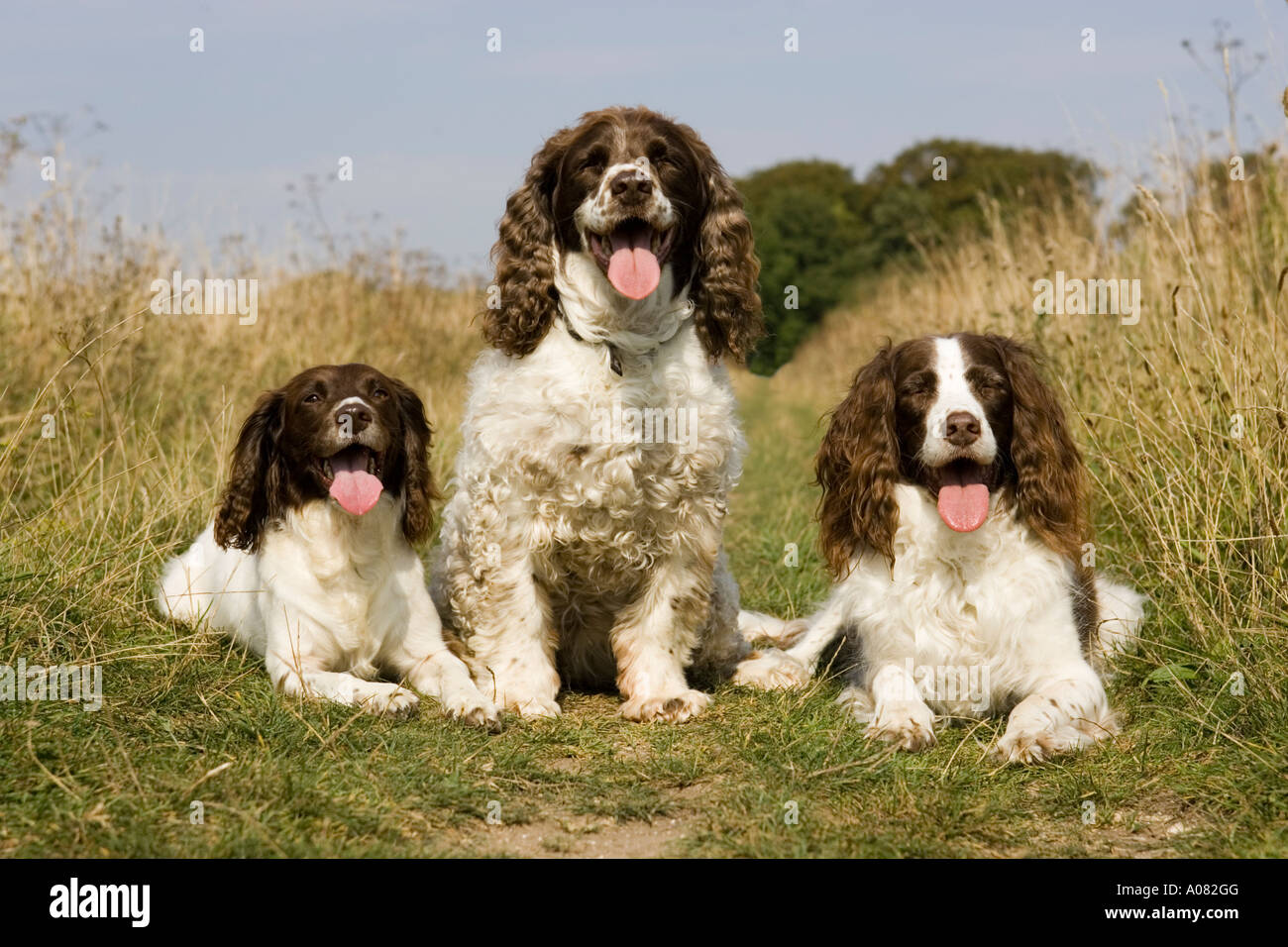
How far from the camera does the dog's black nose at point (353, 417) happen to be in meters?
4.57

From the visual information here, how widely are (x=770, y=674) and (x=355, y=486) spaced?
1775mm

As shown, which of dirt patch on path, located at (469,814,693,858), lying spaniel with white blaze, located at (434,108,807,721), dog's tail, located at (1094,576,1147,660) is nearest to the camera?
dirt patch on path, located at (469,814,693,858)

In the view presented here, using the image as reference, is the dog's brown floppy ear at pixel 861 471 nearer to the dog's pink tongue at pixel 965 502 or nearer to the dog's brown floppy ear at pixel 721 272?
the dog's pink tongue at pixel 965 502

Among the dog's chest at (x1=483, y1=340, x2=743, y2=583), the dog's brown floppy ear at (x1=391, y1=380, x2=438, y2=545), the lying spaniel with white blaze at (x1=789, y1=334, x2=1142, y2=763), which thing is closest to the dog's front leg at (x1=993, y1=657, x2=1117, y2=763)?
the lying spaniel with white blaze at (x1=789, y1=334, x2=1142, y2=763)

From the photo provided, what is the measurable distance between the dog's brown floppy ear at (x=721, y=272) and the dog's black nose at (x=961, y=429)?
35.2 inches

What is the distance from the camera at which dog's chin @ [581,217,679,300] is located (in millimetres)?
4414

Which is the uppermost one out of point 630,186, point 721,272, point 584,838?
point 630,186

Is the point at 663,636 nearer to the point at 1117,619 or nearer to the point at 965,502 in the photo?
the point at 965,502

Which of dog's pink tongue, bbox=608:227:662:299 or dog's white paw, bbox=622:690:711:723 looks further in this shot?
dog's white paw, bbox=622:690:711:723

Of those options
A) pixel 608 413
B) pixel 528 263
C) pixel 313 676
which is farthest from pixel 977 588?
pixel 313 676

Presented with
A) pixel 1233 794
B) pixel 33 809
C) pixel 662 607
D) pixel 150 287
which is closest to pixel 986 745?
pixel 1233 794

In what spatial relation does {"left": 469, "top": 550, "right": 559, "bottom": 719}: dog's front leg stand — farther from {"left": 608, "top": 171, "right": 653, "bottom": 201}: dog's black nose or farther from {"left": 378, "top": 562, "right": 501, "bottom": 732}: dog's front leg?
{"left": 608, "top": 171, "right": 653, "bottom": 201}: dog's black nose

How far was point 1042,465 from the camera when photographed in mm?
4375

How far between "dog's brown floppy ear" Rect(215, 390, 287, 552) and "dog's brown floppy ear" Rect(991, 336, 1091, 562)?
2.59 meters
